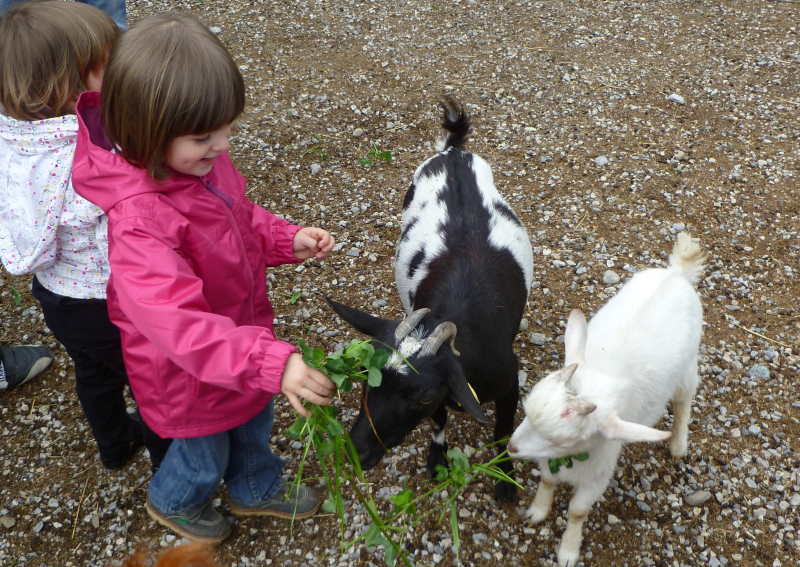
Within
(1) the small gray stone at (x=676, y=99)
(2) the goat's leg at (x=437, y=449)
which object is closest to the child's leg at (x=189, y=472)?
(2) the goat's leg at (x=437, y=449)

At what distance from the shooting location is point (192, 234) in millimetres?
2080

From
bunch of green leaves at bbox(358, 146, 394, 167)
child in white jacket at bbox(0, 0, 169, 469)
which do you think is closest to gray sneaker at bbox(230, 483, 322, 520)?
child in white jacket at bbox(0, 0, 169, 469)

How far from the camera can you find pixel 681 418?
326 cm

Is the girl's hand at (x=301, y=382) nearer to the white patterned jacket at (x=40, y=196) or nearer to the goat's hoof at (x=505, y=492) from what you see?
the white patterned jacket at (x=40, y=196)

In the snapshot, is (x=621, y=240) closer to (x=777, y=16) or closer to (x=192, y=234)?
(x=192, y=234)

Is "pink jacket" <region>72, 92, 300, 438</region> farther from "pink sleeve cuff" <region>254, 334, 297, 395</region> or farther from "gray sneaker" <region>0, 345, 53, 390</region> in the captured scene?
"gray sneaker" <region>0, 345, 53, 390</region>

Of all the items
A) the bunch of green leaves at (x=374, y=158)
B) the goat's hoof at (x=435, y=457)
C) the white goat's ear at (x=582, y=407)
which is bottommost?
the goat's hoof at (x=435, y=457)

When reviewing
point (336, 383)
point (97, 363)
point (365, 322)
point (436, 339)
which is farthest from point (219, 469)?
point (436, 339)

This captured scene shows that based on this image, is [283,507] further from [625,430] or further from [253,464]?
[625,430]

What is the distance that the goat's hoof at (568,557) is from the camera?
9.46 ft

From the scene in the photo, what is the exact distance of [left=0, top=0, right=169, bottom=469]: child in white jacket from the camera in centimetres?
222

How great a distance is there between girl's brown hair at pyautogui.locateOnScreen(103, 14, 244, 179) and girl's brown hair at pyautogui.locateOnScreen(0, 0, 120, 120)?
473 mm

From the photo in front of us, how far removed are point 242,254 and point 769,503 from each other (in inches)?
111

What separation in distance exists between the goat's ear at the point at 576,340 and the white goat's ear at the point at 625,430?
0.33 m
